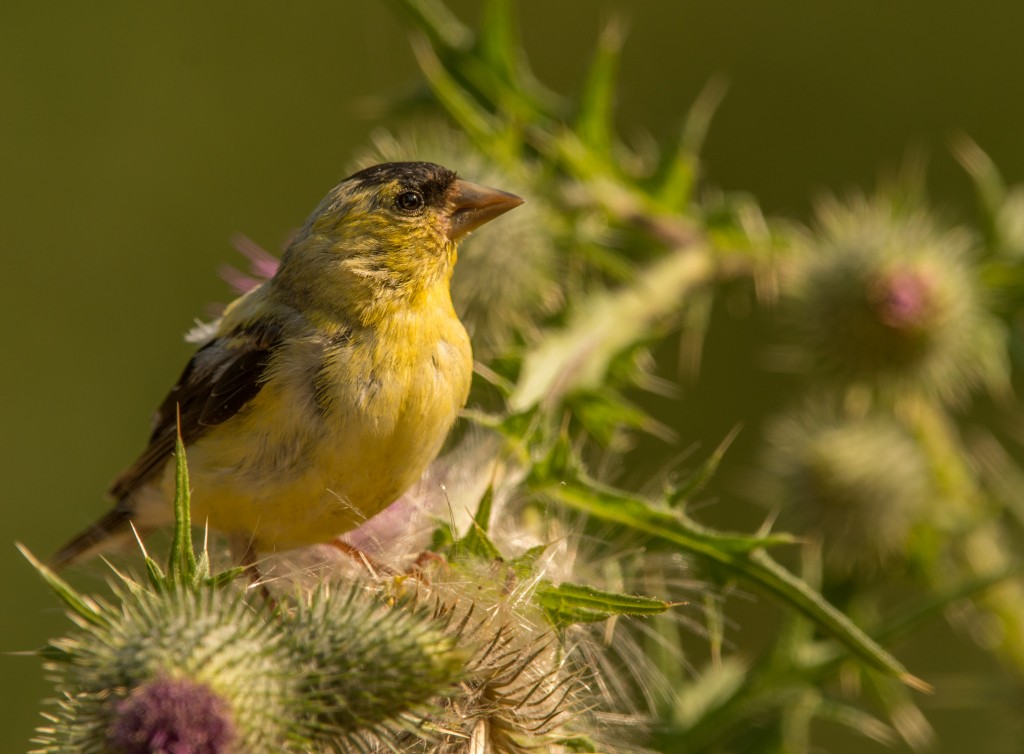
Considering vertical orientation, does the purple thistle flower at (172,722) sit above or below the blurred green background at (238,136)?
below

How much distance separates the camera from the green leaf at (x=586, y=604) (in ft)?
6.63

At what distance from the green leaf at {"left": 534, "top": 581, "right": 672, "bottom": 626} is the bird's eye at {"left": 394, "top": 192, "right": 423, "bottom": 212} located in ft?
3.64

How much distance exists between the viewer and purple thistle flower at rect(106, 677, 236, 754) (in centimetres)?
172

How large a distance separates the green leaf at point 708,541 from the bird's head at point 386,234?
652mm

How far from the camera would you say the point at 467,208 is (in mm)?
3078

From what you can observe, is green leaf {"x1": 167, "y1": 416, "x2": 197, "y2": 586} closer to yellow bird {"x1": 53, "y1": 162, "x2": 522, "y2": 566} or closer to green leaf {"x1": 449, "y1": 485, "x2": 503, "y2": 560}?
yellow bird {"x1": 53, "y1": 162, "x2": 522, "y2": 566}

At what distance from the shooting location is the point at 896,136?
6.70 meters

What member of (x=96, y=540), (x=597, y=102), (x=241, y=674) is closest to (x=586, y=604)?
(x=241, y=674)

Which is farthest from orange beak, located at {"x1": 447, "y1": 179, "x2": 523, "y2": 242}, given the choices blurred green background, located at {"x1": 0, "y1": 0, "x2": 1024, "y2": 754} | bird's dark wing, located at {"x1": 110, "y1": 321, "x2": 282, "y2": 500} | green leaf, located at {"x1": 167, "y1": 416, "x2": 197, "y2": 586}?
blurred green background, located at {"x1": 0, "y1": 0, "x2": 1024, "y2": 754}

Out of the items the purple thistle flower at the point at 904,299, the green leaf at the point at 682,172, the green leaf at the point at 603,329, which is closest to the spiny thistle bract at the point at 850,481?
the purple thistle flower at the point at 904,299

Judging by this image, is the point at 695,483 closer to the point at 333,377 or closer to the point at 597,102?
the point at 333,377

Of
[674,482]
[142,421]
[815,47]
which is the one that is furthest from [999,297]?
[142,421]

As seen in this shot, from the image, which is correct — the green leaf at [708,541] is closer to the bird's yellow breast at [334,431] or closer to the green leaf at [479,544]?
the green leaf at [479,544]

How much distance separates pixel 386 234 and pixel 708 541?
1089 millimetres
